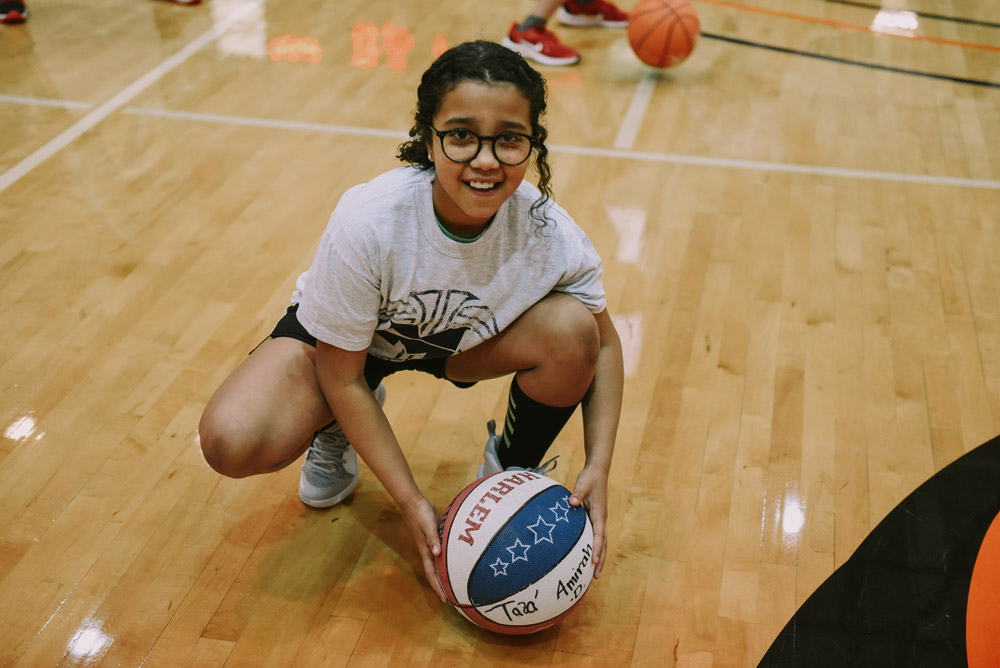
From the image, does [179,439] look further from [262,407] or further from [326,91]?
[326,91]

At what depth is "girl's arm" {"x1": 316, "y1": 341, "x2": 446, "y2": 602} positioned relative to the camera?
171 centimetres

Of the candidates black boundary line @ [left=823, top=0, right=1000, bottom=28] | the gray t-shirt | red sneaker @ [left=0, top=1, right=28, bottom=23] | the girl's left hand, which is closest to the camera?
the gray t-shirt

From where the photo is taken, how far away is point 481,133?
1507 millimetres

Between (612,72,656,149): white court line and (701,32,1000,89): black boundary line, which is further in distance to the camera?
(701,32,1000,89): black boundary line

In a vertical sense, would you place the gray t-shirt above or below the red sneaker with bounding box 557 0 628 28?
above

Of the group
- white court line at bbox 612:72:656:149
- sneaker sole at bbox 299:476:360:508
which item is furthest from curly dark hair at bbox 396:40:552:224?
white court line at bbox 612:72:656:149

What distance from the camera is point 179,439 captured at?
7.38 ft

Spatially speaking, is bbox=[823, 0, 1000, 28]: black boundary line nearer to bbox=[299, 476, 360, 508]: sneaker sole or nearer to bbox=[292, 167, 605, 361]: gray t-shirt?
bbox=[292, 167, 605, 361]: gray t-shirt

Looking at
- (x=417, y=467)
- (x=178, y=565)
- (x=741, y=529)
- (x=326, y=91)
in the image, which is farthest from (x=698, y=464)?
(x=326, y=91)

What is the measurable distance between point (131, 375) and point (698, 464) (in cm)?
153
